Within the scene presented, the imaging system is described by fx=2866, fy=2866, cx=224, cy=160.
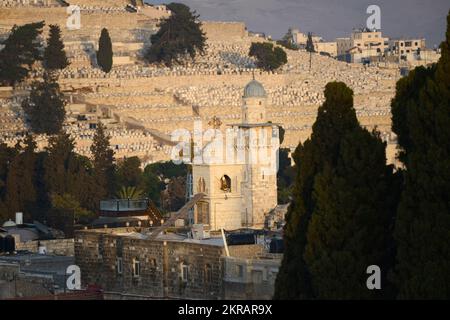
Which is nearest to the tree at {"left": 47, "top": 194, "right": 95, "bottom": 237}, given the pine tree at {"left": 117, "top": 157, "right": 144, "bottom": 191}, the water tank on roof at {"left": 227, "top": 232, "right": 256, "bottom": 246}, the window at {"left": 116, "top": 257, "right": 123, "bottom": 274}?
the pine tree at {"left": 117, "top": 157, "right": 144, "bottom": 191}

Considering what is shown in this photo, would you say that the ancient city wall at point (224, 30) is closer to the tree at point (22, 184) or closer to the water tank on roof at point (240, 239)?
the tree at point (22, 184)

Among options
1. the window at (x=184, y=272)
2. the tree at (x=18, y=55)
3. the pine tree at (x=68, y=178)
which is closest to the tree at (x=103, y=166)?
the pine tree at (x=68, y=178)

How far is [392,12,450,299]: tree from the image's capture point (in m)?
36.5

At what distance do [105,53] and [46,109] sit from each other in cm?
1253

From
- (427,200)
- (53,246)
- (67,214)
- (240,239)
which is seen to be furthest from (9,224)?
(427,200)

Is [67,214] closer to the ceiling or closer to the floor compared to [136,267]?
closer to the ceiling

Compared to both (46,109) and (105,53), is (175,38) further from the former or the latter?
(46,109)

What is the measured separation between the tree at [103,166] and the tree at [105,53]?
20.1m

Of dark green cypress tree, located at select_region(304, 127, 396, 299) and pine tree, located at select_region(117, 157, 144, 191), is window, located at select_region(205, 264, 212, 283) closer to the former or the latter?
dark green cypress tree, located at select_region(304, 127, 396, 299)

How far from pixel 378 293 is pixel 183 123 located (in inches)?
1904

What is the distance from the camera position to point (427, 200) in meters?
36.8
